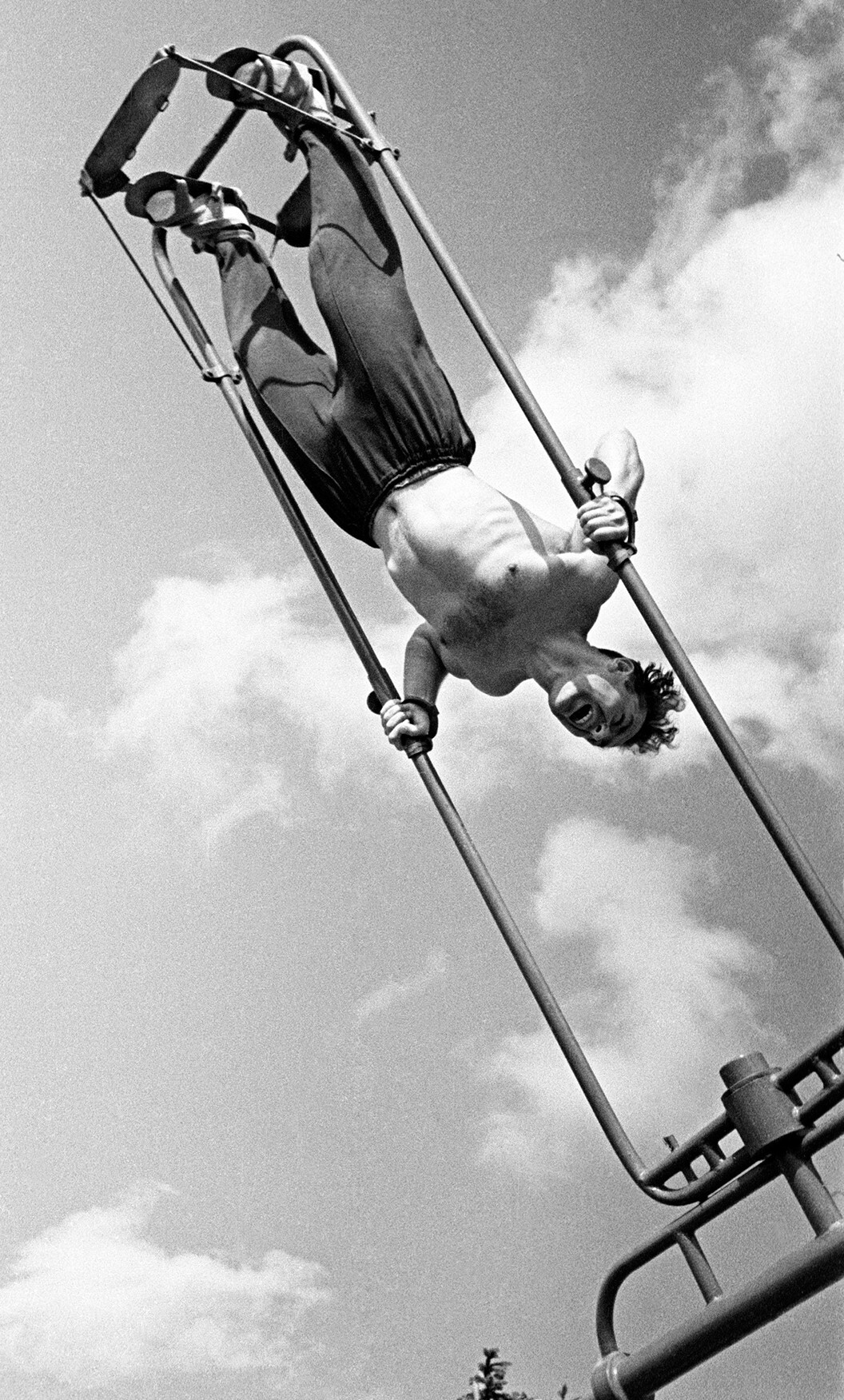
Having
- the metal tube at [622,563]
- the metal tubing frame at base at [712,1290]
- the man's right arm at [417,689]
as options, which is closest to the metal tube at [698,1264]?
the metal tubing frame at base at [712,1290]

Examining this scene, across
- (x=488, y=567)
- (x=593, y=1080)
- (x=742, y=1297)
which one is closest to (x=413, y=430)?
(x=488, y=567)

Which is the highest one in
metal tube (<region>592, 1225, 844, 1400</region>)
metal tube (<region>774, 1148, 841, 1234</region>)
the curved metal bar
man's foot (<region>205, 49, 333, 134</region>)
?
man's foot (<region>205, 49, 333, 134</region>)

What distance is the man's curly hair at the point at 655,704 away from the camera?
12.6ft

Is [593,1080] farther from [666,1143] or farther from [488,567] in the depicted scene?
[488,567]

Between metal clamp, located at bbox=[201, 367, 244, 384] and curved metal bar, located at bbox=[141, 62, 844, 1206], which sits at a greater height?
metal clamp, located at bbox=[201, 367, 244, 384]

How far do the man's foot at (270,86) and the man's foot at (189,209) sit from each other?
285mm

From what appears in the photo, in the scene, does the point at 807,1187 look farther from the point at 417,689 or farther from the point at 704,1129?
the point at 417,689

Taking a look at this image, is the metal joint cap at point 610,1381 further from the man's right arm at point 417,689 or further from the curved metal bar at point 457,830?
the man's right arm at point 417,689

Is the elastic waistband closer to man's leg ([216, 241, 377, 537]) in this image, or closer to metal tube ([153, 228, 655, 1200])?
man's leg ([216, 241, 377, 537])

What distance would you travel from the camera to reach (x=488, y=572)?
3744 mm

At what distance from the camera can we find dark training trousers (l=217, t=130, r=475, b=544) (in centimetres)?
396

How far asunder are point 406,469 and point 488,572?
400mm

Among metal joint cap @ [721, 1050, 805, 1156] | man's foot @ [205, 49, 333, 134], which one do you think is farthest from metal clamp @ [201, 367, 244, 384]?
metal joint cap @ [721, 1050, 805, 1156]

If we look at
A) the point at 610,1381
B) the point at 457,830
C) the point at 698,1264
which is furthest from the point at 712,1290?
the point at 457,830
